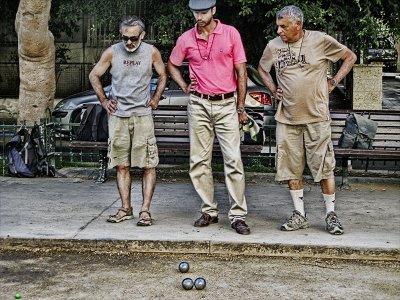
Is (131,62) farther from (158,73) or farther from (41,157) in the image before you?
(41,157)

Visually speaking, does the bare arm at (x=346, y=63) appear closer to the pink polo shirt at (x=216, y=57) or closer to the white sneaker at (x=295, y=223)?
the pink polo shirt at (x=216, y=57)

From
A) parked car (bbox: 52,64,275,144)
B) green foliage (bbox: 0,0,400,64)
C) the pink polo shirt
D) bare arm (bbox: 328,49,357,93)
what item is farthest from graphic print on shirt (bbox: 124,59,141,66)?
green foliage (bbox: 0,0,400,64)

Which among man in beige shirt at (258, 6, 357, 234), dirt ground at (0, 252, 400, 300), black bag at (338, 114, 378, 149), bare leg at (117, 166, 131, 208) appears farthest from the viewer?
black bag at (338, 114, 378, 149)

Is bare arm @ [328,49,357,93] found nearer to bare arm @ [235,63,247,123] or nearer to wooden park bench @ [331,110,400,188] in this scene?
bare arm @ [235,63,247,123]

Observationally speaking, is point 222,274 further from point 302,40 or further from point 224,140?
point 302,40

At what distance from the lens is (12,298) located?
5969 millimetres

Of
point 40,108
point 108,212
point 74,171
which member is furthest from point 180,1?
point 108,212

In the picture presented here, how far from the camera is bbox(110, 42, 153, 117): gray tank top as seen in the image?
7.95 meters

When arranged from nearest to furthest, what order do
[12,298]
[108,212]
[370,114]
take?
[12,298]
[108,212]
[370,114]

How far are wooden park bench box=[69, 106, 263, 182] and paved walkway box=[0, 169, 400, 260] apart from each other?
40cm

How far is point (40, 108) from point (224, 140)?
5.64 meters

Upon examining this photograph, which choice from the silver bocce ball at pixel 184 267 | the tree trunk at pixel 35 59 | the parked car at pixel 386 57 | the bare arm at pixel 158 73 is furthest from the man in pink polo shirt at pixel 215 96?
the parked car at pixel 386 57

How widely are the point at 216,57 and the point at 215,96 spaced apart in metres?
0.36

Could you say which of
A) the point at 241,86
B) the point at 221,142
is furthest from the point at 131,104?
the point at 241,86
